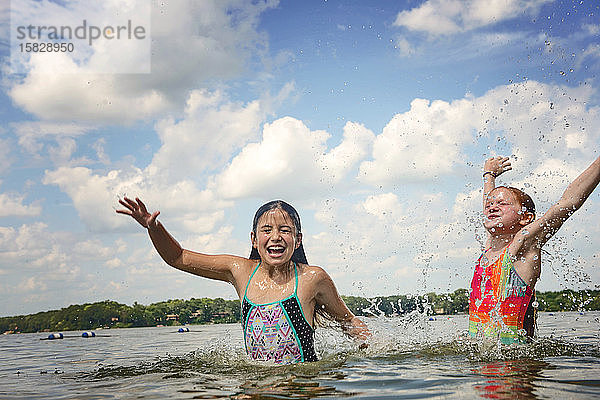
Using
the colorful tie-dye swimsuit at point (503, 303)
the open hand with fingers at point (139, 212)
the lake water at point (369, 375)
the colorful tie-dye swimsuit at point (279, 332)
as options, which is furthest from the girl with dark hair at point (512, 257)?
the open hand with fingers at point (139, 212)

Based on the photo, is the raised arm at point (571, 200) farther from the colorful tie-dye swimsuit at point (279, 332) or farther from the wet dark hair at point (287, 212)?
the colorful tie-dye swimsuit at point (279, 332)

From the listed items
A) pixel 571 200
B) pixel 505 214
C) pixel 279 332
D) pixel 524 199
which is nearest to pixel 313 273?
pixel 279 332

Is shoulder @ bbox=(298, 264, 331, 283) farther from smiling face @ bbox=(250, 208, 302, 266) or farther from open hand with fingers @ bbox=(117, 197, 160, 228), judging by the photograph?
open hand with fingers @ bbox=(117, 197, 160, 228)

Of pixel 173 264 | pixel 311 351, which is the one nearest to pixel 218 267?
pixel 173 264

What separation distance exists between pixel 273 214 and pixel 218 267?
0.91 meters

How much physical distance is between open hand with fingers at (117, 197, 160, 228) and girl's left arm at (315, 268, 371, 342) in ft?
6.60

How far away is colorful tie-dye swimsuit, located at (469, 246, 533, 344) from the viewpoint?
6102 millimetres

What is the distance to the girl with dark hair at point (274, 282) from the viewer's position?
5.81 meters

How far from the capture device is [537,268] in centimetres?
617

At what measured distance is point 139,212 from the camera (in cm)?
582

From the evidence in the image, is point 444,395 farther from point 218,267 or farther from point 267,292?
point 218,267

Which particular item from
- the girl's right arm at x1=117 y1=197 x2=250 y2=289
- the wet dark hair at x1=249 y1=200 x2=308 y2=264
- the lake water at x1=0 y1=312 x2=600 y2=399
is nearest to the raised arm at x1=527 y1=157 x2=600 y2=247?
the lake water at x1=0 y1=312 x2=600 y2=399

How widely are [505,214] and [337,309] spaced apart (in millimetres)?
2375

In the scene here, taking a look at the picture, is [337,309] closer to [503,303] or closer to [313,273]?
[313,273]
